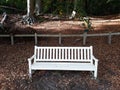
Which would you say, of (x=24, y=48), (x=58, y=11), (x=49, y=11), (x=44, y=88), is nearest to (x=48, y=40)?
(x=24, y=48)

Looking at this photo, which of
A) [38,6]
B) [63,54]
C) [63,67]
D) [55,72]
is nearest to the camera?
[63,67]

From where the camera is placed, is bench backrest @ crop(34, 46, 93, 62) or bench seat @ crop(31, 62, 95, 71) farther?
bench backrest @ crop(34, 46, 93, 62)

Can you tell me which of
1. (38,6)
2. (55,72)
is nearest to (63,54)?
(55,72)

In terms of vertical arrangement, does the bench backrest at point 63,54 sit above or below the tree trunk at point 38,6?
below

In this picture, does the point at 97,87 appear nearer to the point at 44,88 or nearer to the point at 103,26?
the point at 44,88

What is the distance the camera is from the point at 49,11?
63.1 ft

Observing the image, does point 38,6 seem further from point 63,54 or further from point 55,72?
point 55,72

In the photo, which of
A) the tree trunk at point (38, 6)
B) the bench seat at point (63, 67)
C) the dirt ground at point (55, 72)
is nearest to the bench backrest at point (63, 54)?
the bench seat at point (63, 67)

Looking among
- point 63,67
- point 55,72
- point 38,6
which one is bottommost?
point 55,72

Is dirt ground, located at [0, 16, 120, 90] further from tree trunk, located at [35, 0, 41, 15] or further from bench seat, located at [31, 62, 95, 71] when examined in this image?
tree trunk, located at [35, 0, 41, 15]

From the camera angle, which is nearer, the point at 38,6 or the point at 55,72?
the point at 55,72

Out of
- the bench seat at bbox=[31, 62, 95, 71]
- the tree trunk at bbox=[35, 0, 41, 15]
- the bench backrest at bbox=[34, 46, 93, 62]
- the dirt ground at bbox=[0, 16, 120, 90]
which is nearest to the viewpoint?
the dirt ground at bbox=[0, 16, 120, 90]

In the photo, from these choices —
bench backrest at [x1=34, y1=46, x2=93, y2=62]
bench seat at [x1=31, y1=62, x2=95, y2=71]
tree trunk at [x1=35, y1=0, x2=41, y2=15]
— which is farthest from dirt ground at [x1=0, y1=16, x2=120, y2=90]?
tree trunk at [x1=35, y1=0, x2=41, y2=15]

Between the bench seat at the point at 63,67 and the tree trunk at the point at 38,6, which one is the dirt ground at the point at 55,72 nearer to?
the bench seat at the point at 63,67
